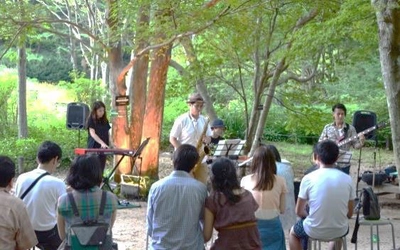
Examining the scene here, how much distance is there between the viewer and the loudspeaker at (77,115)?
38.7 feet

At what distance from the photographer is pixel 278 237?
4.98 meters

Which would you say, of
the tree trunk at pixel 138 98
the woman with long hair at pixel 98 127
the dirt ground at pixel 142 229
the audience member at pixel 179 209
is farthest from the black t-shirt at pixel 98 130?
the audience member at pixel 179 209

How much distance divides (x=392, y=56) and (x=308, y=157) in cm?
1340

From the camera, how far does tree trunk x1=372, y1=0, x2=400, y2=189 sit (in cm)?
623

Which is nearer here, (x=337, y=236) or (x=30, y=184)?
(x=30, y=184)

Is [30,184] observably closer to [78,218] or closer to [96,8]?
[78,218]

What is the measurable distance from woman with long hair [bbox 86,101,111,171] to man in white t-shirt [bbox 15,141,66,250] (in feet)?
14.5

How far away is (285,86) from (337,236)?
11.2 meters

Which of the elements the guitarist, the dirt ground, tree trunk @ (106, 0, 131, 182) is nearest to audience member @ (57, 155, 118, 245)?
the dirt ground

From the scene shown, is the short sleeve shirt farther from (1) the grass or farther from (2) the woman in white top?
(1) the grass

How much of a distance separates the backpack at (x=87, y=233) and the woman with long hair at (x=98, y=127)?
5228 millimetres

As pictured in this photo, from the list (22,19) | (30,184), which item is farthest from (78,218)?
(22,19)

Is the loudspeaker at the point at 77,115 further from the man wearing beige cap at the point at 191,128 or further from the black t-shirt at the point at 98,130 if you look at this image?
the man wearing beige cap at the point at 191,128

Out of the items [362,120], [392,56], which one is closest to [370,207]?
[392,56]
